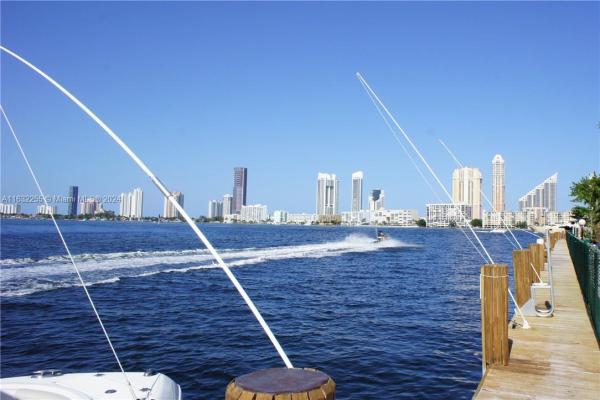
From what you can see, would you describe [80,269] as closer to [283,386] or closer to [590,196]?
[283,386]

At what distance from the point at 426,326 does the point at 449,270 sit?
78.4 feet

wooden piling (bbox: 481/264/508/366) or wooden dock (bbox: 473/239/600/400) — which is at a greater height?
wooden piling (bbox: 481/264/508/366)

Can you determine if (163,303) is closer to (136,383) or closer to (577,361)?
(136,383)

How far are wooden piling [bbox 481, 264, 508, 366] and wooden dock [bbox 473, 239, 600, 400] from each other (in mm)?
234

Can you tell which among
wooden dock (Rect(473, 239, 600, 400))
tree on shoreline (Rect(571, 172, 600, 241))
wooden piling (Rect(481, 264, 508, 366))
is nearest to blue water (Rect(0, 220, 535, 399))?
wooden dock (Rect(473, 239, 600, 400))

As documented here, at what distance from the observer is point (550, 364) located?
7.73 m

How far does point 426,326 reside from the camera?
17109mm

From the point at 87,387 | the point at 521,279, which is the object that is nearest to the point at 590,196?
the point at 521,279

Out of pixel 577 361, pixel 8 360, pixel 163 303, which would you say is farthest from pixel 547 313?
pixel 163 303

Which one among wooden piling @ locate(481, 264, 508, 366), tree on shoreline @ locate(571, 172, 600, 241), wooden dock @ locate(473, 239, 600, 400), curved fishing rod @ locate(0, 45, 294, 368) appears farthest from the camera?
tree on shoreline @ locate(571, 172, 600, 241)

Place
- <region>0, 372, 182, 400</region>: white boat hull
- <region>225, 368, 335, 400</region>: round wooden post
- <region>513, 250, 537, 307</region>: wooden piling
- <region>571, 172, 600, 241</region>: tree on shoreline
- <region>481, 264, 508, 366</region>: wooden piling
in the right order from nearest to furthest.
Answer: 1. <region>225, 368, 335, 400</region>: round wooden post
2. <region>0, 372, 182, 400</region>: white boat hull
3. <region>481, 264, 508, 366</region>: wooden piling
4. <region>513, 250, 537, 307</region>: wooden piling
5. <region>571, 172, 600, 241</region>: tree on shoreline

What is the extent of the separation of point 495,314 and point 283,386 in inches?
229

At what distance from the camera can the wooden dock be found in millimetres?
6488

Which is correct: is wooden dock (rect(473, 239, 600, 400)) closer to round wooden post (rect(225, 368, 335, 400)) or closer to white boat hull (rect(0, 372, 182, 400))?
round wooden post (rect(225, 368, 335, 400))
